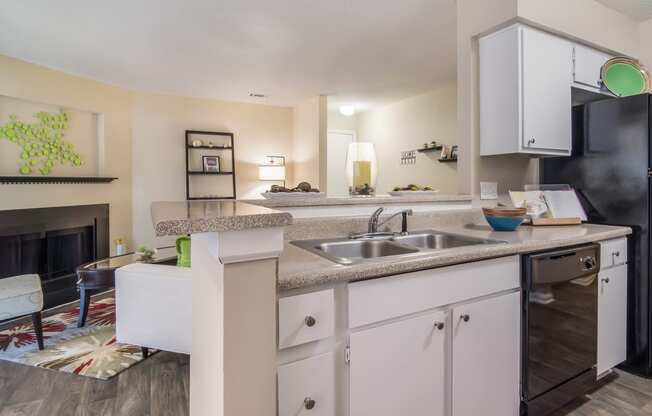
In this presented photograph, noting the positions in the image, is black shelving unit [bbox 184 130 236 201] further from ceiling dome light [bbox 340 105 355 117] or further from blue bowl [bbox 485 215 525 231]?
blue bowl [bbox 485 215 525 231]

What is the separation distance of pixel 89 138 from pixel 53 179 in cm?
80

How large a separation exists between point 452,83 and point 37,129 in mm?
4744

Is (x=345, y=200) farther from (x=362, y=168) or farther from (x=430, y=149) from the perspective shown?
(x=430, y=149)

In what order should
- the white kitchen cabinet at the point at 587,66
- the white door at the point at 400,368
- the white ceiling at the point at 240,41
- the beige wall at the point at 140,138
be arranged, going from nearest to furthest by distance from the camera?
1. the white door at the point at 400,368
2. the white kitchen cabinet at the point at 587,66
3. the white ceiling at the point at 240,41
4. the beige wall at the point at 140,138

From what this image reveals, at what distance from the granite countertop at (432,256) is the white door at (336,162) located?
4.25 m

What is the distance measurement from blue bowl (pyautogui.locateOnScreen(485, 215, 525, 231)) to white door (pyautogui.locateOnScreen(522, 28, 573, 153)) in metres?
0.48

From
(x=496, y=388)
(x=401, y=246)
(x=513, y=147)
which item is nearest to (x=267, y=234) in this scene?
(x=401, y=246)

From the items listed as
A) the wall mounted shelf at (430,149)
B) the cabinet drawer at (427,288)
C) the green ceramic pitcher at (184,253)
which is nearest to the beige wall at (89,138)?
the green ceramic pitcher at (184,253)

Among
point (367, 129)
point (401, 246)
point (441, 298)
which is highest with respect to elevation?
point (367, 129)

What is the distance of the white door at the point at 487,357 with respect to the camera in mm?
1241

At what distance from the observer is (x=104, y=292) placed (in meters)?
3.82

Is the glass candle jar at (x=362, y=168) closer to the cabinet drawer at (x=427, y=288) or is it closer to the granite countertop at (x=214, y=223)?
the cabinet drawer at (x=427, y=288)

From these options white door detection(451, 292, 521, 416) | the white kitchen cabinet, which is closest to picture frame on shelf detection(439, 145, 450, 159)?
the white kitchen cabinet

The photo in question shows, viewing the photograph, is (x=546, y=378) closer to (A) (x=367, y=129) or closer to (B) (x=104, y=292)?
(B) (x=104, y=292)
